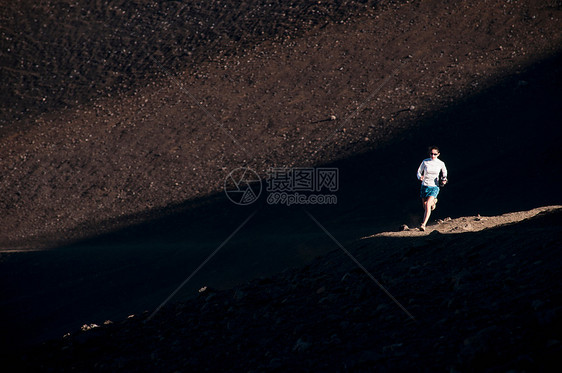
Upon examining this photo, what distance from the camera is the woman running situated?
9.65 meters

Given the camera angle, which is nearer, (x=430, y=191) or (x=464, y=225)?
(x=464, y=225)

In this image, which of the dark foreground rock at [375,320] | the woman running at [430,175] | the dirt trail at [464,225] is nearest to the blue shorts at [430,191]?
the woman running at [430,175]

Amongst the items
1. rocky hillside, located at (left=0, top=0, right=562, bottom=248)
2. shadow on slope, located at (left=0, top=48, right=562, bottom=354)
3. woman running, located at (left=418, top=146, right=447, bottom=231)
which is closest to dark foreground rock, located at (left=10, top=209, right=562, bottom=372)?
woman running, located at (left=418, top=146, right=447, bottom=231)

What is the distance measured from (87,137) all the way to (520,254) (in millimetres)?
19446

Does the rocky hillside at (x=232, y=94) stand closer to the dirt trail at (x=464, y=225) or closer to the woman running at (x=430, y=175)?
the dirt trail at (x=464, y=225)

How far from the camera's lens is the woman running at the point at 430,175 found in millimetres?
9648

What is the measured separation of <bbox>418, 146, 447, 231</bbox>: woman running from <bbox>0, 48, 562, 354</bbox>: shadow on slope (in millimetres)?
2215

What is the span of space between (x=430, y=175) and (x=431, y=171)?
87 millimetres

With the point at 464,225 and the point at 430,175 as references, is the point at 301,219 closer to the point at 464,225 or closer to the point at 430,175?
the point at 430,175

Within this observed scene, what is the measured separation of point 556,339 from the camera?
371 cm

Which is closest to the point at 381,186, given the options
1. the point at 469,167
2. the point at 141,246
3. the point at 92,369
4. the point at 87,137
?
the point at 469,167

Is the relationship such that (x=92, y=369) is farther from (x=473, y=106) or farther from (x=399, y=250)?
(x=473, y=106)

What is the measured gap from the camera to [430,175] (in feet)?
31.9

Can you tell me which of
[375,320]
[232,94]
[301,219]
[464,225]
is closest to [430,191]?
[464,225]
